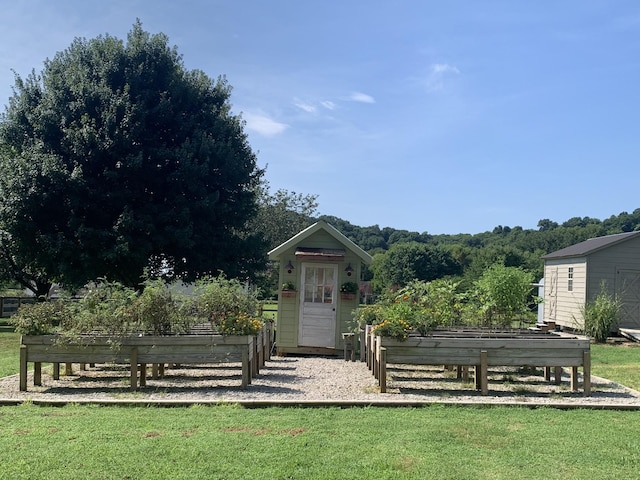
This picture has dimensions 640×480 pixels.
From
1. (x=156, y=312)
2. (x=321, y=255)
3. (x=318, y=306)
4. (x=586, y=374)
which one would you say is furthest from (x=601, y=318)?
(x=156, y=312)

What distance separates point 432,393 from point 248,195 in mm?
10798

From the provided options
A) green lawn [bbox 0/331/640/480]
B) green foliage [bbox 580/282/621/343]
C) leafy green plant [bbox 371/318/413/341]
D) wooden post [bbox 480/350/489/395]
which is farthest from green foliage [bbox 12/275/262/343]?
green foliage [bbox 580/282/621/343]

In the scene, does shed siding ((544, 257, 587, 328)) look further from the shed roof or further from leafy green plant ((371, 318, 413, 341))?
leafy green plant ((371, 318, 413, 341))

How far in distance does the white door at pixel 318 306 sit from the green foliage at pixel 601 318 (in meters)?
9.65

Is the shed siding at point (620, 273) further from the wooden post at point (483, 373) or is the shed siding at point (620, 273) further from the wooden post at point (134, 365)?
the wooden post at point (134, 365)

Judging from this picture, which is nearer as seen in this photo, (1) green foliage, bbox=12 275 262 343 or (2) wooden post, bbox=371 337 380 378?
(1) green foliage, bbox=12 275 262 343

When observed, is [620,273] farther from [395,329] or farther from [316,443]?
[316,443]

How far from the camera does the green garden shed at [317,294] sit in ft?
37.3

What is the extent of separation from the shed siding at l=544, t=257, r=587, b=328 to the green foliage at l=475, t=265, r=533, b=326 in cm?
1034

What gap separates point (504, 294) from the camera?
8.70m

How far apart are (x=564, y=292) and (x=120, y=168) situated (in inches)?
653

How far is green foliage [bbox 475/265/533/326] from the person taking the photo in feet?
28.4

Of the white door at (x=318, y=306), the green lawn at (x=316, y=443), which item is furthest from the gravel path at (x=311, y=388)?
the white door at (x=318, y=306)

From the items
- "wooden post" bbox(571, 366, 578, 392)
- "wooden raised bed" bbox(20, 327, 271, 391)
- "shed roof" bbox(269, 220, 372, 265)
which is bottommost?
"wooden post" bbox(571, 366, 578, 392)
